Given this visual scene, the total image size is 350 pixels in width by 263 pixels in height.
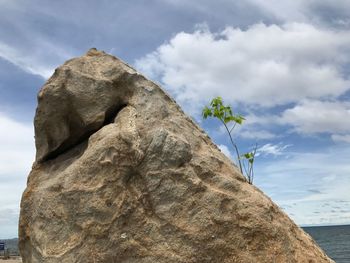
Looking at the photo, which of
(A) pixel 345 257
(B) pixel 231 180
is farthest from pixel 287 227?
(A) pixel 345 257

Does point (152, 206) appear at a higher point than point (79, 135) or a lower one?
lower

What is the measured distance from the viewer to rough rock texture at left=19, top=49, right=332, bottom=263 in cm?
819

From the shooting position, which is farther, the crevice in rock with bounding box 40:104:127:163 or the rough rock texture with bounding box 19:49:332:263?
the crevice in rock with bounding box 40:104:127:163

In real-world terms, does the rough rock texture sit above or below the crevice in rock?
below

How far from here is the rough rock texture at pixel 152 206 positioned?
819 centimetres

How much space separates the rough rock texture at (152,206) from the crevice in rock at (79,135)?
1.40 feet

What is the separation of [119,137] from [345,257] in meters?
55.0

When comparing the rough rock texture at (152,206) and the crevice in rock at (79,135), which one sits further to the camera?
the crevice in rock at (79,135)

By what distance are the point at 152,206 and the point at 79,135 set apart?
2.69 meters

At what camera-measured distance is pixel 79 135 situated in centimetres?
1011

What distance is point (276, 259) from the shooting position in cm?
831

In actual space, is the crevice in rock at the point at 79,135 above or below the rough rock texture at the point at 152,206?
above

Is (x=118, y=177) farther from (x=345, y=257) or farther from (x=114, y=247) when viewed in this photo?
(x=345, y=257)

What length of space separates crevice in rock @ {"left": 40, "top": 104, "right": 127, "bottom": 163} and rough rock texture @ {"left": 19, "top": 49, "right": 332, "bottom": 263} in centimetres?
43
